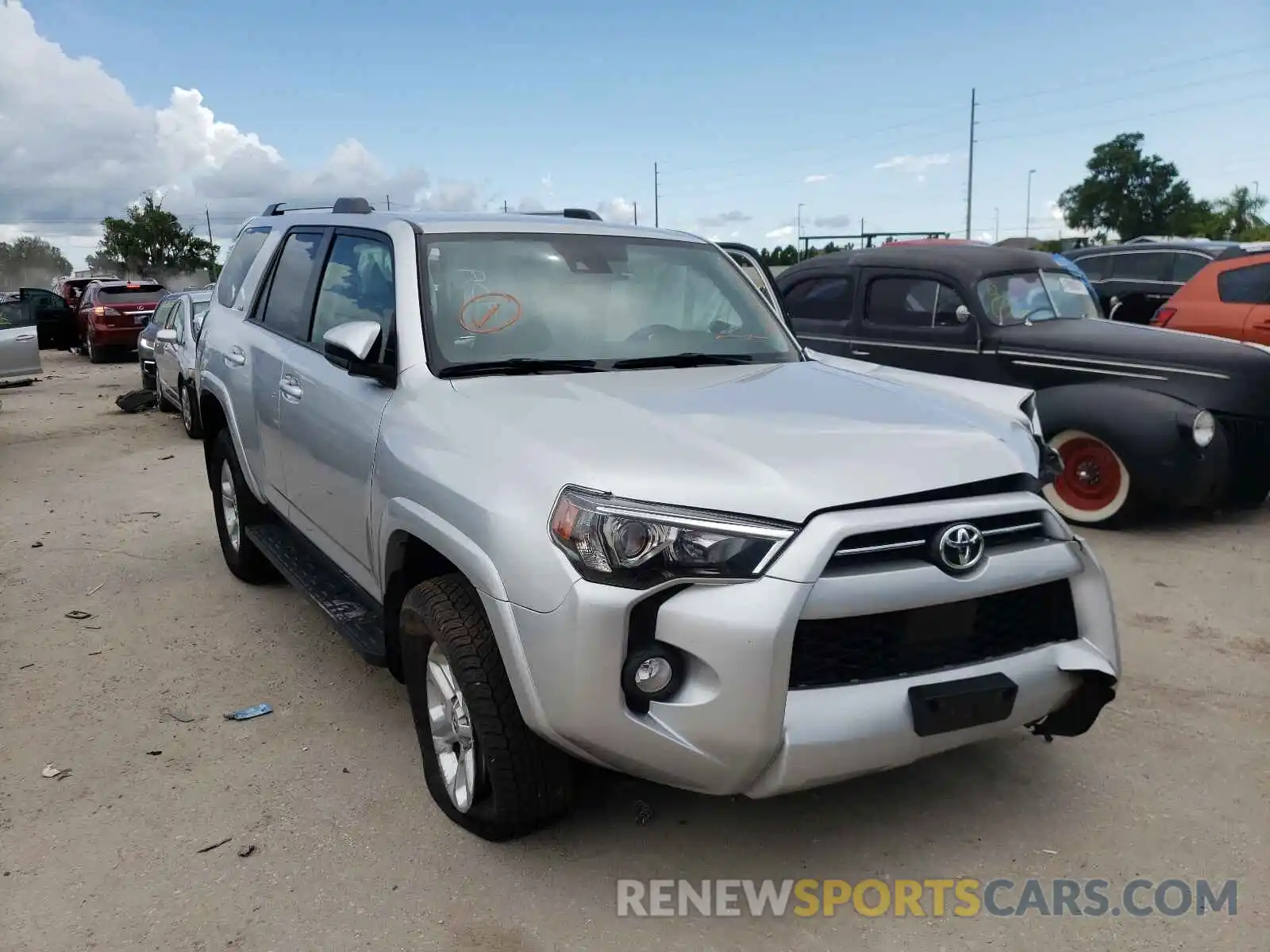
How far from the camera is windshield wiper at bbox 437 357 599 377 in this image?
11.0 ft

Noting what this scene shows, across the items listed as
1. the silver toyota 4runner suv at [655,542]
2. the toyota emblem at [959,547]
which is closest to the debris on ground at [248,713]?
the silver toyota 4runner suv at [655,542]

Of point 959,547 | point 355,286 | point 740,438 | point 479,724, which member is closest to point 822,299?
point 355,286

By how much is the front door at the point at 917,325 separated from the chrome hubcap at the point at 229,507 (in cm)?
469

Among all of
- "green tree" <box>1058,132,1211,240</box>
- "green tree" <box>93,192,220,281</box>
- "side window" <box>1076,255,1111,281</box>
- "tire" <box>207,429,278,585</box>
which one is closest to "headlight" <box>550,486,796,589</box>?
"tire" <box>207,429,278,585</box>

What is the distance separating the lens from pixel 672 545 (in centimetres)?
250

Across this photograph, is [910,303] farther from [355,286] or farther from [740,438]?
[740,438]

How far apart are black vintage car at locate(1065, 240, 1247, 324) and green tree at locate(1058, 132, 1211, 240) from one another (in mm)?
76031

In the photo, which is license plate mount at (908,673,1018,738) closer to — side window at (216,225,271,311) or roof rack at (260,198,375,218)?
roof rack at (260,198,375,218)

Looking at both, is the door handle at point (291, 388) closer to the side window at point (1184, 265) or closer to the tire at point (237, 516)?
the tire at point (237, 516)

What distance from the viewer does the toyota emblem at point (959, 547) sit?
2.62 m

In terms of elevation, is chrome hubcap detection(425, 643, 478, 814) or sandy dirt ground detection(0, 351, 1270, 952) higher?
chrome hubcap detection(425, 643, 478, 814)

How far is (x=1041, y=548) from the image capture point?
2836 mm

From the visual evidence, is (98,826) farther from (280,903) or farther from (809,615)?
(809,615)

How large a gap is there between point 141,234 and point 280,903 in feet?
196
